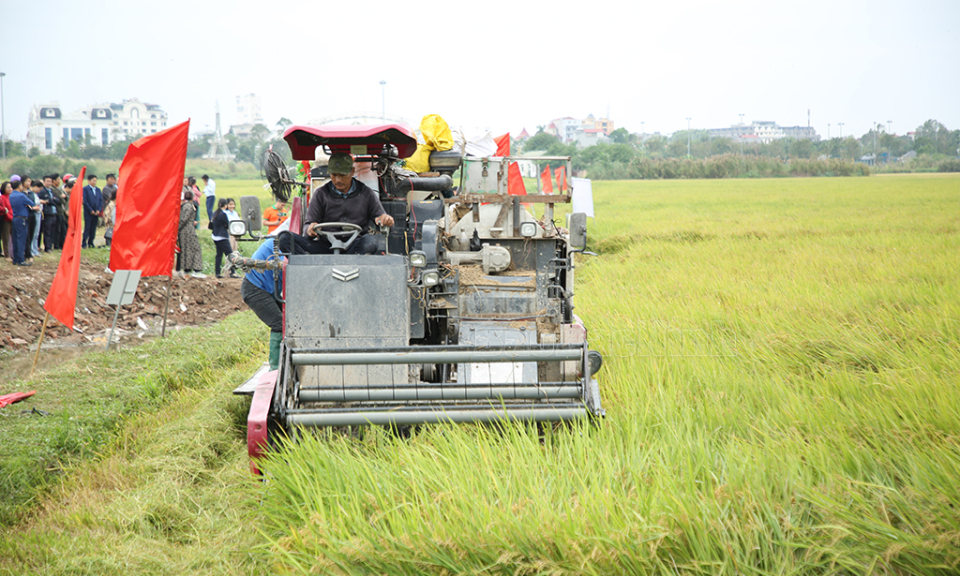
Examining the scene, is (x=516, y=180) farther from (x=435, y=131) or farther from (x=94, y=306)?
(x=94, y=306)

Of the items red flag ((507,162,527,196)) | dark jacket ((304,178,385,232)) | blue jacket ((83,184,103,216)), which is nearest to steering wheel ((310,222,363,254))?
dark jacket ((304,178,385,232))

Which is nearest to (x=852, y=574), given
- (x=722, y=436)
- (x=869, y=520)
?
(x=869, y=520)

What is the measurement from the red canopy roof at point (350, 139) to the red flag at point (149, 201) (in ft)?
9.51

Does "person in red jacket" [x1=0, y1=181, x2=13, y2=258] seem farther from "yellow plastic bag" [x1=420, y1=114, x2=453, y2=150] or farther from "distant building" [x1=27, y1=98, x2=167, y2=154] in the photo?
"distant building" [x1=27, y1=98, x2=167, y2=154]

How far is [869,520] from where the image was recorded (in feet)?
9.08

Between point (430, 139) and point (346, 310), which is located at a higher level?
point (430, 139)

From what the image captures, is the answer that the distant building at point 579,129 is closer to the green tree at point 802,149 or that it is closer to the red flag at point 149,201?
the green tree at point 802,149

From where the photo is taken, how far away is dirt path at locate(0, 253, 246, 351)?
9.30 m

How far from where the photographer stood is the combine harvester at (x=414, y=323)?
13.1 feet

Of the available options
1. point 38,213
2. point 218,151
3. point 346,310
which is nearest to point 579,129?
point 218,151

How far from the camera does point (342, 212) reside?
554 cm

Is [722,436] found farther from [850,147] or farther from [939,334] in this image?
[850,147]

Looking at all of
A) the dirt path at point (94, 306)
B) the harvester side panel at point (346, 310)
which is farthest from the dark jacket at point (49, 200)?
the harvester side panel at point (346, 310)

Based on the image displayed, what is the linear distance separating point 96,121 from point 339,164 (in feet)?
404
